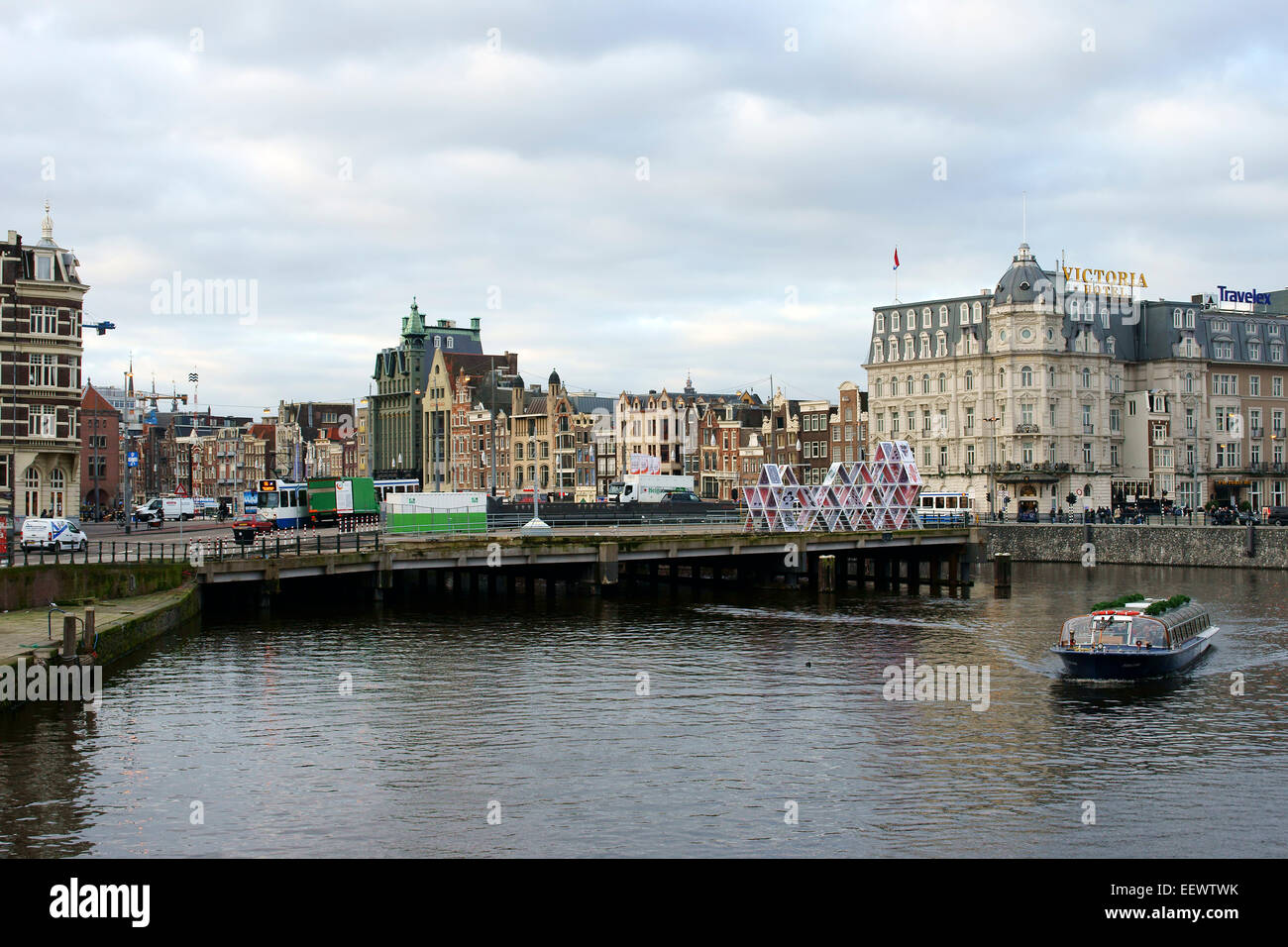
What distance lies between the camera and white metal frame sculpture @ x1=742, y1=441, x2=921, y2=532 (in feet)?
282

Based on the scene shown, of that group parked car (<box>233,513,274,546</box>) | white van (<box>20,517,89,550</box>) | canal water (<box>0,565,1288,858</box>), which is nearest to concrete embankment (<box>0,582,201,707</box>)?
canal water (<box>0,565,1288,858</box>)

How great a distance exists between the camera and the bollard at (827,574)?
87.7m

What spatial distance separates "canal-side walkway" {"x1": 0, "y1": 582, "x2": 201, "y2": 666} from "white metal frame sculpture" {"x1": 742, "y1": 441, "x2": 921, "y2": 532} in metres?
37.9

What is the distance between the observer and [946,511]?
9562cm

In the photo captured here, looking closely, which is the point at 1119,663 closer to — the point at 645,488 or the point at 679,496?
the point at 645,488

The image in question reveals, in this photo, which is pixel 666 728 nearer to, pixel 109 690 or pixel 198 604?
pixel 109 690

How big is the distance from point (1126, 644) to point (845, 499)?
40.6 meters

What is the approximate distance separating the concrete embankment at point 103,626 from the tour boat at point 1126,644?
3238cm

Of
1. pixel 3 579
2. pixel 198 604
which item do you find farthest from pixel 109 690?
pixel 198 604

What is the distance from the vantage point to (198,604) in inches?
2443

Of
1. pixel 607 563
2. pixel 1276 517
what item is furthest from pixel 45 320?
pixel 1276 517

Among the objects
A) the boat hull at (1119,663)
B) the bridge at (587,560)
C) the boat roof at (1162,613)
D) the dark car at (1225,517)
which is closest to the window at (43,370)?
the bridge at (587,560)

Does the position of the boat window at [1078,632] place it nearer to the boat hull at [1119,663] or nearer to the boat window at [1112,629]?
the boat window at [1112,629]
